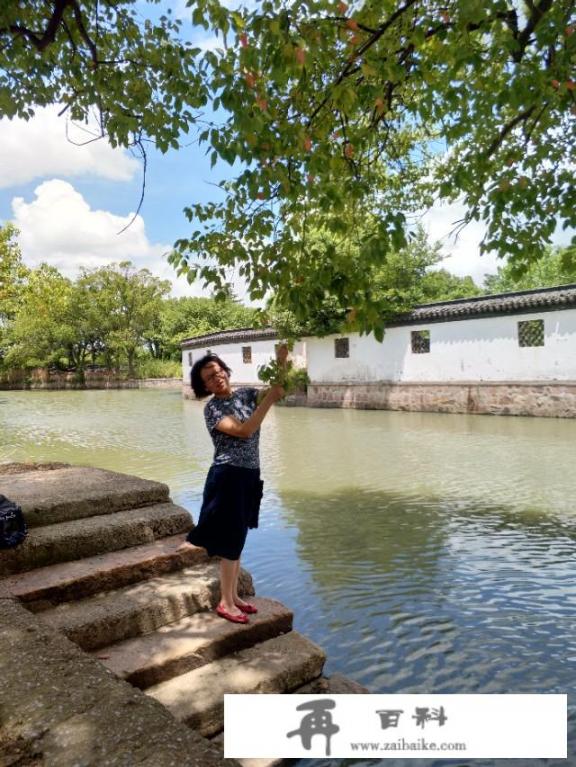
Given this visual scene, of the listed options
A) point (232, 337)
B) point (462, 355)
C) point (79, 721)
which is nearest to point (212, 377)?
point (79, 721)

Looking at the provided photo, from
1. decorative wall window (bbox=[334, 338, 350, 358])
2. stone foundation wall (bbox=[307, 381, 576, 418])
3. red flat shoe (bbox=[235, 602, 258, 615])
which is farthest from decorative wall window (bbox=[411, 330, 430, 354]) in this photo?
red flat shoe (bbox=[235, 602, 258, 615])

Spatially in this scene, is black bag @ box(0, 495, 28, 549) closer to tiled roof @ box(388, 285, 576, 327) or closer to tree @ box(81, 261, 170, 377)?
tiled roof @ box(388, 285, 576, 327)

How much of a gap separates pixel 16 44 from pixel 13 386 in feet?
141

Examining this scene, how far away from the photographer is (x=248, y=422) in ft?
9.62

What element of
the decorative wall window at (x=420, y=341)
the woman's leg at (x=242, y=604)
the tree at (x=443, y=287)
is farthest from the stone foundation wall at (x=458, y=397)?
the woman's leg at (x=242, y=604)

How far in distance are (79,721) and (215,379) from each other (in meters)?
1.74

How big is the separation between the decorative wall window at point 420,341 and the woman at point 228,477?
16.5 metres

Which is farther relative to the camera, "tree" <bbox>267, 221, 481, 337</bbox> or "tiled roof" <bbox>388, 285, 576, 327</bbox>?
"tree" <bbox>267, 221, 481, 337</bbox>

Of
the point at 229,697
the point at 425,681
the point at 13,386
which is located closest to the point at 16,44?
the point at 229,697

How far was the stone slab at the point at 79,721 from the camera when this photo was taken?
5.39 feet

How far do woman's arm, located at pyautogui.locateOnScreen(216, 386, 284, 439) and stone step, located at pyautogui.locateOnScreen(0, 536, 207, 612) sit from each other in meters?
1.05

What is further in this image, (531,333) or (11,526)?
(531,333)

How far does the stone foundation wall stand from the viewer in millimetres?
15367

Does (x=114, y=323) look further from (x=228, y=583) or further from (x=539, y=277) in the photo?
(x=228, y=583)
